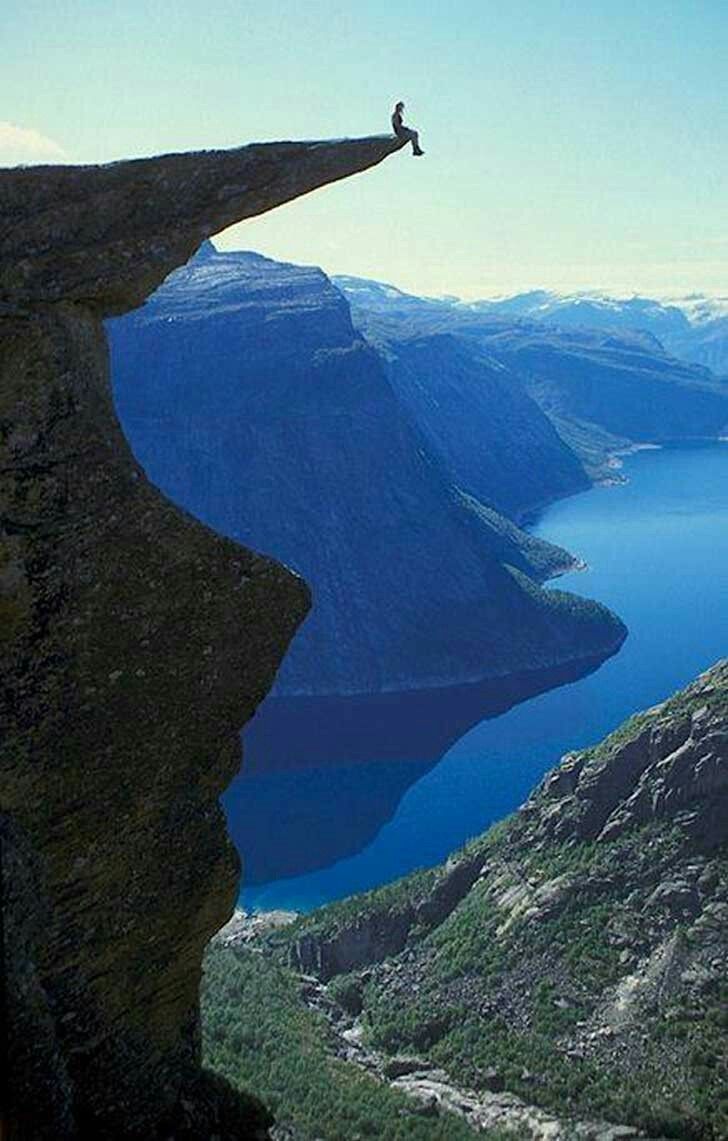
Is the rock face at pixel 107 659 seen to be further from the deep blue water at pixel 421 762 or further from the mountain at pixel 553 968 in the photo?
the deep blue water at pixel 421 762

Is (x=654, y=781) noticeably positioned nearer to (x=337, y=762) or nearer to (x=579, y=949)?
(x=579, y=949)

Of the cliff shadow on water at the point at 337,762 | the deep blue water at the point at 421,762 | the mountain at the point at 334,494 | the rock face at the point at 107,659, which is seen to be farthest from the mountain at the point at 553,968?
the mountain at the point at 334,494

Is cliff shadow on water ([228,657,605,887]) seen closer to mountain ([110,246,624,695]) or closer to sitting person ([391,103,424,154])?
mountain ([110,246,624,695])

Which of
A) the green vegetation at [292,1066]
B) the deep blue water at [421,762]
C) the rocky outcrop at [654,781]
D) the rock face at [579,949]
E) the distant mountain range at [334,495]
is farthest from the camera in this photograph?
the distant mountain range at [334,495]

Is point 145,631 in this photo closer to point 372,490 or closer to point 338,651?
point 338,651

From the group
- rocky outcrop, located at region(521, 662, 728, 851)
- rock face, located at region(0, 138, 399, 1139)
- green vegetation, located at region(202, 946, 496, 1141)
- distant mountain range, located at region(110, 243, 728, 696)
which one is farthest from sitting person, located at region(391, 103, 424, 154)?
distant mountain range, located at region(110, 243, 728, 696)

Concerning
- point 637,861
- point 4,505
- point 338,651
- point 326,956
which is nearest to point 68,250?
point 4,505
